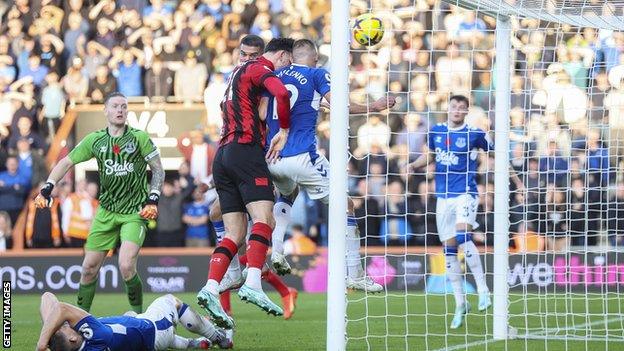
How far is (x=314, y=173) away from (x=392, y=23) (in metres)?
8.67

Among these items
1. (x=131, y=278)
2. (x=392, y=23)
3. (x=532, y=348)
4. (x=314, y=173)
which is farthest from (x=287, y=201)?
(x=392, y=23)

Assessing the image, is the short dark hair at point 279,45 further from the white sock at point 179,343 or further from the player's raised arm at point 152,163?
the white sock at point 179,343

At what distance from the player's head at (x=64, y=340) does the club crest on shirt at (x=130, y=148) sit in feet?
11.6

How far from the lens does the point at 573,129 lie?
14281 mm

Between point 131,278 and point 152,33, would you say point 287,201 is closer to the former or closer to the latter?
point 131,278

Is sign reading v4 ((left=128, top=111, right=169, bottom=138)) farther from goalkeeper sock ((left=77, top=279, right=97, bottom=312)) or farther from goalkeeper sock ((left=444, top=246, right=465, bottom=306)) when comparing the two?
goalkeeper sock ((left=77, top=279, right=97, bottom=312))

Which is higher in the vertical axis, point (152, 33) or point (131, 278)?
point (152, 33)

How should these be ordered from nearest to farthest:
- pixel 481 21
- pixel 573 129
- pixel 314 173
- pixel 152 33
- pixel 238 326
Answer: pixel 314 173, pixel 238 326, pixel 573 129, pixel 481 21, pixel 152 33

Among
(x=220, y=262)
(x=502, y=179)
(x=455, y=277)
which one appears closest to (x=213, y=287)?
(x=220, y=262)

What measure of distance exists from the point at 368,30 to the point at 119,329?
9.51ft

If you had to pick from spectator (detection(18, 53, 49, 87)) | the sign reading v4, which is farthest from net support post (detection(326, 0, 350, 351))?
spectator (detection(18, 53, 49, 87))

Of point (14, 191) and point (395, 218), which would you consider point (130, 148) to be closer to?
point (395, 218)

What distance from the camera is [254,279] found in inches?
344

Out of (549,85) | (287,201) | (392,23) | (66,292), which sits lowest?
(66,292)
